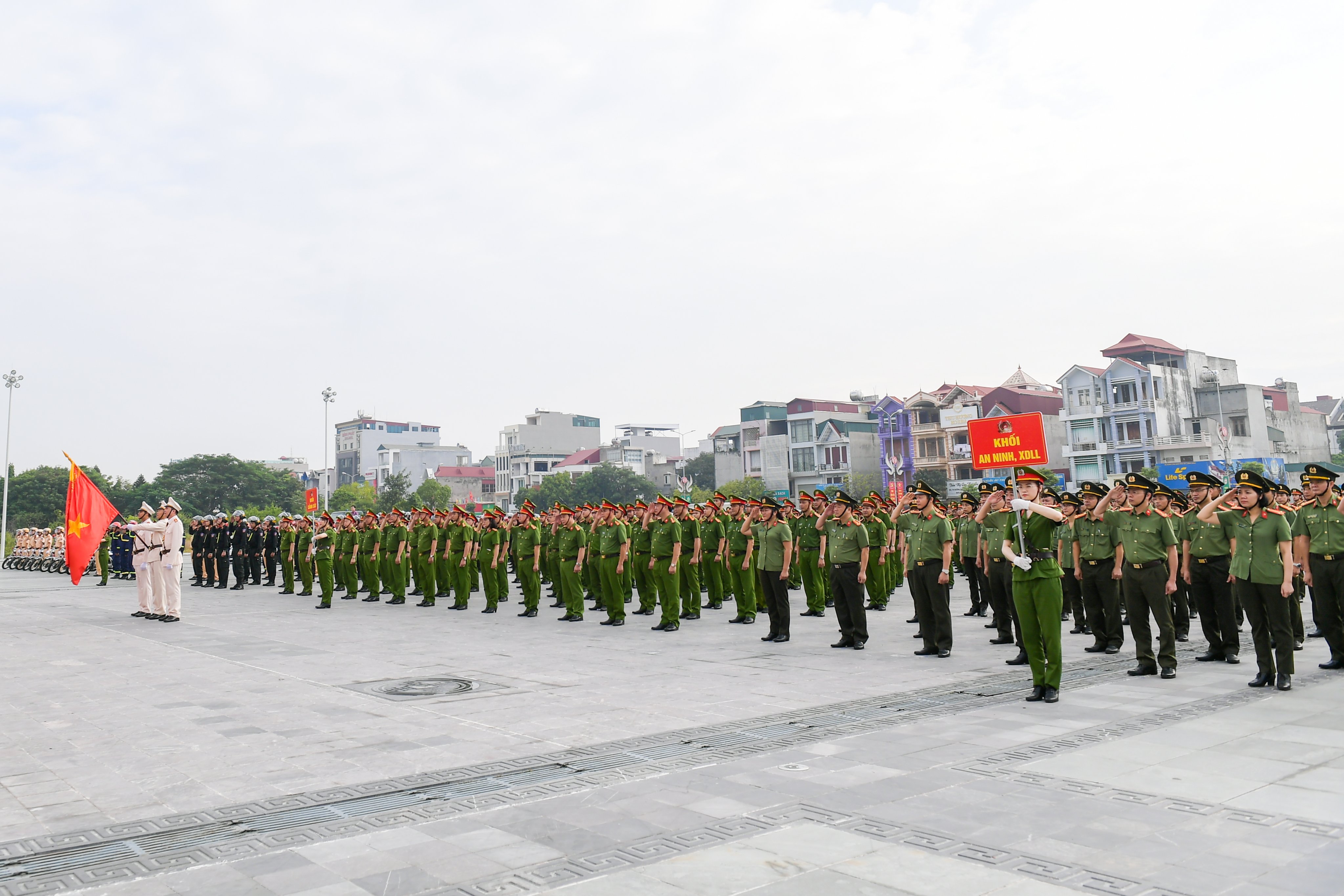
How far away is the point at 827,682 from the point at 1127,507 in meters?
3.41

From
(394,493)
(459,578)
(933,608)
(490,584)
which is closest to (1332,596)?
(933,608)

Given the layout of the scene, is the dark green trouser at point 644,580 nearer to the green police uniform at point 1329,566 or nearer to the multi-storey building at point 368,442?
the green police uniform at point 1329,566

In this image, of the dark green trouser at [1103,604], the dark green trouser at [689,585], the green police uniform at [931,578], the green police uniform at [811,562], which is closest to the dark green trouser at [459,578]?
the dark green trouser at [689,585]

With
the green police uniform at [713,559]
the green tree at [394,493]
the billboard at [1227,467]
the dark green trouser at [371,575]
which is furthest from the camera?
the green tree at [394,493]

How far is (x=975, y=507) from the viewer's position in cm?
1342

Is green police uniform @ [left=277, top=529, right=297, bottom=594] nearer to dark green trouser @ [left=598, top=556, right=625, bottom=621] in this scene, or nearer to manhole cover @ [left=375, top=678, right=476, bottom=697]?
dark green trouser @ [left=598, top=556, right=625, bottom=621]

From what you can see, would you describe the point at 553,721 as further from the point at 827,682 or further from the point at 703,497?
the point at 703,497

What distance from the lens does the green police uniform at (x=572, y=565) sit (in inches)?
564

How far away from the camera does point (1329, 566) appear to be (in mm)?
8484

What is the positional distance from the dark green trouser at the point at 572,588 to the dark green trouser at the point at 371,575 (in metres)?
6.16

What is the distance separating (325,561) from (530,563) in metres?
5.00

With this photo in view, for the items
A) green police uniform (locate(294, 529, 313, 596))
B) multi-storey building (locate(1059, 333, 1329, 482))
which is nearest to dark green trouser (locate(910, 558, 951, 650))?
green police uniform (locate(294, 529, 313, 596))

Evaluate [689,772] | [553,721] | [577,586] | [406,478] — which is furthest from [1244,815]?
[406,478]

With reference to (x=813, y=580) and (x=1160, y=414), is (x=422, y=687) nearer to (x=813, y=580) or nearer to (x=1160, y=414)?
(x=813, y=580)
